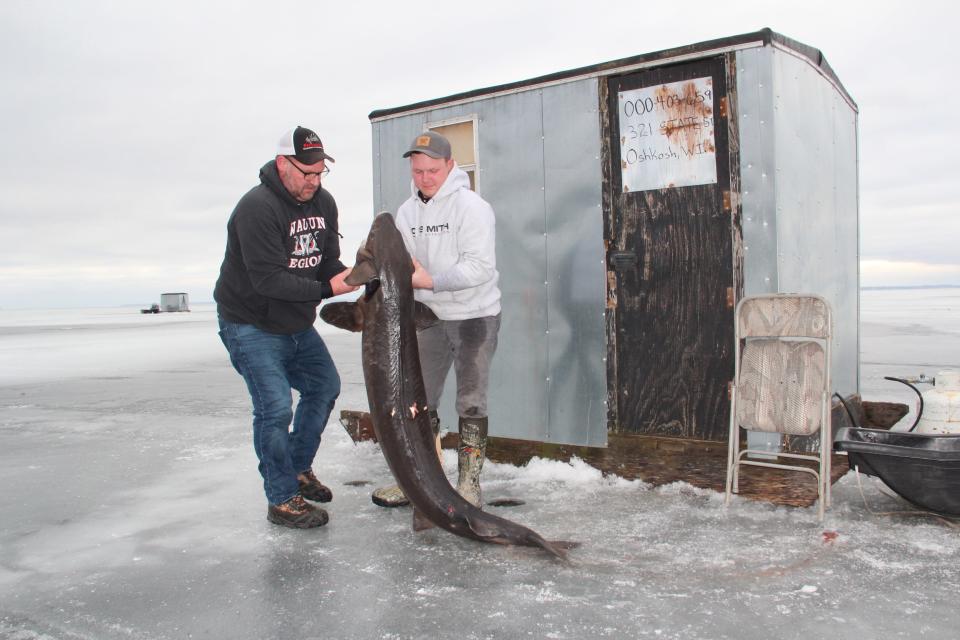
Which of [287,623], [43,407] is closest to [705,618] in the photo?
[287,623]

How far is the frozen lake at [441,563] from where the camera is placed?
3270 mm

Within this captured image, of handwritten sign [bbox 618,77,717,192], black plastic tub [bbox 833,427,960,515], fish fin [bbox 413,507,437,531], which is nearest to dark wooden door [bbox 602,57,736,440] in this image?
handwritten sign [bbox 618,77,717,192]

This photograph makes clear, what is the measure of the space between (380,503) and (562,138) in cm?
298

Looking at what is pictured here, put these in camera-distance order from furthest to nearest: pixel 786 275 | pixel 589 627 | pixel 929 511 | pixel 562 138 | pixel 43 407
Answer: pixel 43 407 → pixel 562 138 → pixel 786 275 → pixel 929 511 → pixel 589 627

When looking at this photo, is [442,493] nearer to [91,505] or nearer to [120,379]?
[91,505]

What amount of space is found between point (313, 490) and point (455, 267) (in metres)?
1.87

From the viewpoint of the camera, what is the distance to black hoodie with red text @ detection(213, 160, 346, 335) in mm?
A: 4445

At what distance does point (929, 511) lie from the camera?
4.43m

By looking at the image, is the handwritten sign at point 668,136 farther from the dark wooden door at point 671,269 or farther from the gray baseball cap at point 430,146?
the gray baseball cap at point 430,146

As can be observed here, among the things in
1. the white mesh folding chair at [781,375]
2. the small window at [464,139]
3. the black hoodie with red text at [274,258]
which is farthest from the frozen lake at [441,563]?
the small window at [464,139]

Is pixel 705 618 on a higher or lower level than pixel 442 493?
lower

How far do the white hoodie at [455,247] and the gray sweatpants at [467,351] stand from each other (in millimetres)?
75

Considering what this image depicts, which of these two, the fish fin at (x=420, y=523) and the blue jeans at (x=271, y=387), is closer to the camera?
the fish fin at (x=420, y=523)

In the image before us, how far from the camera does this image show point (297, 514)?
466 centimetres
